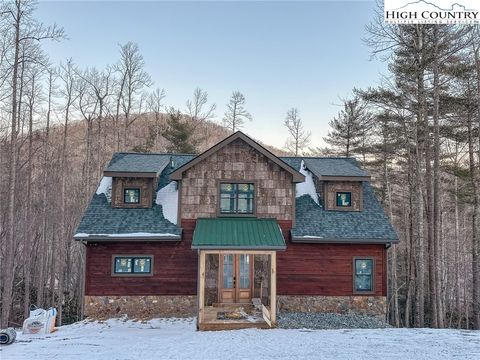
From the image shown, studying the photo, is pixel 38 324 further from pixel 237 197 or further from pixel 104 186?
pixel 237 197

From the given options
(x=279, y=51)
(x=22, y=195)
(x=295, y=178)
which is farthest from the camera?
(x=22, y=195)

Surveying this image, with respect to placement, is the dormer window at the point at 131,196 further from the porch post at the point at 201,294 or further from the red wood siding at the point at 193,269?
the porch post at the point at 201,294

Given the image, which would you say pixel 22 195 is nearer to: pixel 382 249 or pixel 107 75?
pixel 107 75

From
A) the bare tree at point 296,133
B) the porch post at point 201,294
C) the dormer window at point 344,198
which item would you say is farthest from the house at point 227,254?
the bare tree at point 296,133

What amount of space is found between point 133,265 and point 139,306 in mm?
1398

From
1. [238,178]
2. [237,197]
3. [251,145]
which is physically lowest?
[237,197]

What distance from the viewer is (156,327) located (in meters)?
11.2

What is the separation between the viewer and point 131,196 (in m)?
13.5

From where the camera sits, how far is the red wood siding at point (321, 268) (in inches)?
502

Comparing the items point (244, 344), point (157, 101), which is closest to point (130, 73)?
point (157, 101)

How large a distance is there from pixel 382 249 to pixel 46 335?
11.1 meters

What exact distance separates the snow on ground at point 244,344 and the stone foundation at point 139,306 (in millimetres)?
1291

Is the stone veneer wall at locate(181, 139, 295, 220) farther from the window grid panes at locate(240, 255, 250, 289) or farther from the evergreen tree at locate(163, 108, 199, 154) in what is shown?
the evergreen tree at locate(163, 108, 199, 154)

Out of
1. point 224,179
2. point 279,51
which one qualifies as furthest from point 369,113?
point 224,179
